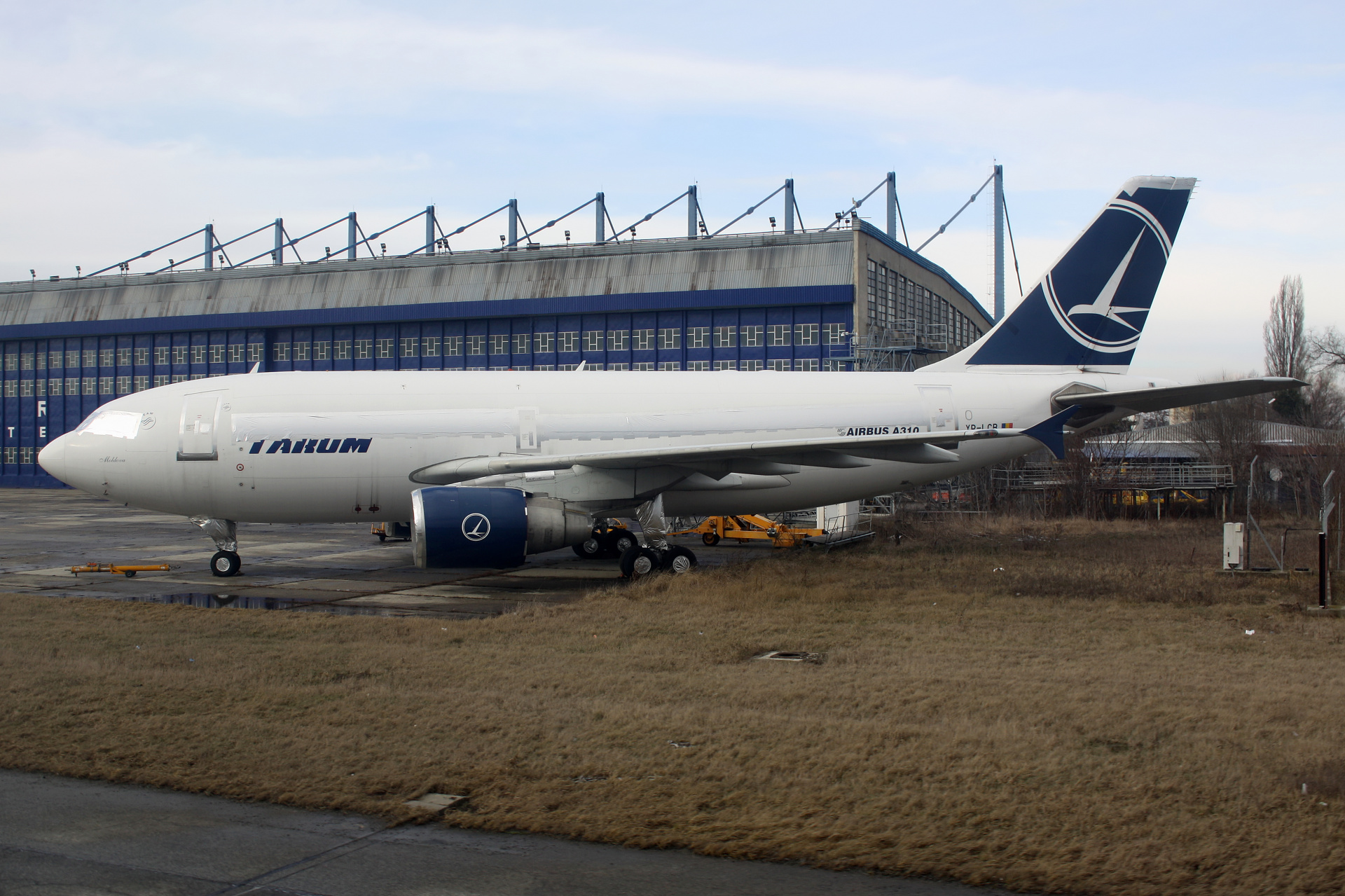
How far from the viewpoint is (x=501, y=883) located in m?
5.86

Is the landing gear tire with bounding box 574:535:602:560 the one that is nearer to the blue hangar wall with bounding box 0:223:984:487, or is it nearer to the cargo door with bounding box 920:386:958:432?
the cargo door with bounding box 920:386:958:432

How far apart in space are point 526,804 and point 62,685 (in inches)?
252

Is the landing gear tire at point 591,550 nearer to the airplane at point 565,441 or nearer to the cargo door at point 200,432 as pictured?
the airplane at point 565,441

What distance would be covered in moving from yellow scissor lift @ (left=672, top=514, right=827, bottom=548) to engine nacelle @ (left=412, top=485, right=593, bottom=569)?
378 inches

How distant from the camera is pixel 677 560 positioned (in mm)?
20406

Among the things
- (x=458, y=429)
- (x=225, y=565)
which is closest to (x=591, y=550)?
(x=458, y=429)

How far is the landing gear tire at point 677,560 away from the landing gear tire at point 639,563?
151 mm

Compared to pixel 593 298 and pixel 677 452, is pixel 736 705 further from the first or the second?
pixel 593 298

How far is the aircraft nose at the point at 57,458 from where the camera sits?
20156 millimetres

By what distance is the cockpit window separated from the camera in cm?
1991

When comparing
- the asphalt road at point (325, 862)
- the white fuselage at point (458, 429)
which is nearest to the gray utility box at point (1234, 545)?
the white fuselage at point (458, 429)

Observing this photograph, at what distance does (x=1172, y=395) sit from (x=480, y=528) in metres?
14.0

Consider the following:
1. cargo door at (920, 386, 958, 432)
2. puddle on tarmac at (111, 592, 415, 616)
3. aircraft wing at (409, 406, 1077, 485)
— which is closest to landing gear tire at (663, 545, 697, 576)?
aircraft wing at (409, 406, 1077, 485)

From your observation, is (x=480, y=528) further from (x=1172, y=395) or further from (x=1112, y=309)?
(x=1112, y=309)
